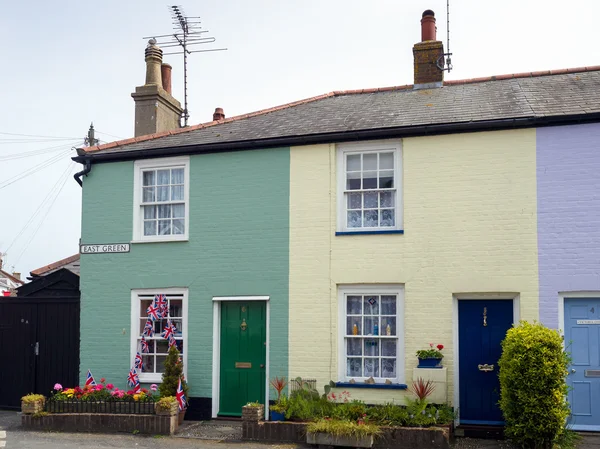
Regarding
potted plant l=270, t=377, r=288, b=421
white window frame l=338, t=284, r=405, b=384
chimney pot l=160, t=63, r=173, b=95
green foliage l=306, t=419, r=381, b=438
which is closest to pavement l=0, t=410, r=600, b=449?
green foliage l=306, t=419, r=381, b=438

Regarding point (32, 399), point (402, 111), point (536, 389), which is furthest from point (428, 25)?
point (32, 399)

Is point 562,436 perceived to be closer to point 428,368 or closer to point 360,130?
point 428,368

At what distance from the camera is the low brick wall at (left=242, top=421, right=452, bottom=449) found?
Result: 407 inches

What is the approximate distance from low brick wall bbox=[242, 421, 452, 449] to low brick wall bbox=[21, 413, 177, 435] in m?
1.70

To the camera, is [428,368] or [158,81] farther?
[158,81]

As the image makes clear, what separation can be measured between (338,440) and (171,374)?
3.56m

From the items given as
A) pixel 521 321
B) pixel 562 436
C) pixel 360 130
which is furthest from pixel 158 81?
pixel 562 436

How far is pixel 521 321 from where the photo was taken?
10.9 m

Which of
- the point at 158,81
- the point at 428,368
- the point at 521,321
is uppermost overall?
the point at 158,81

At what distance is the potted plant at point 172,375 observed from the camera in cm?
1241

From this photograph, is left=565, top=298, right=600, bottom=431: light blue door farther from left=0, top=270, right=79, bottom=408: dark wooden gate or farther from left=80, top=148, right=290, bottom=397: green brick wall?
left=0, top=270, right=79, bottom=408: dark wooden gate

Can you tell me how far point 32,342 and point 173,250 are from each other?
12.8 ft

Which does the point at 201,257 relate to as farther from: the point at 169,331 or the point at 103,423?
the point at 103,423

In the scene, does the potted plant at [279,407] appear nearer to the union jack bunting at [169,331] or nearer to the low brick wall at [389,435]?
the low brick wall at [389,435]
